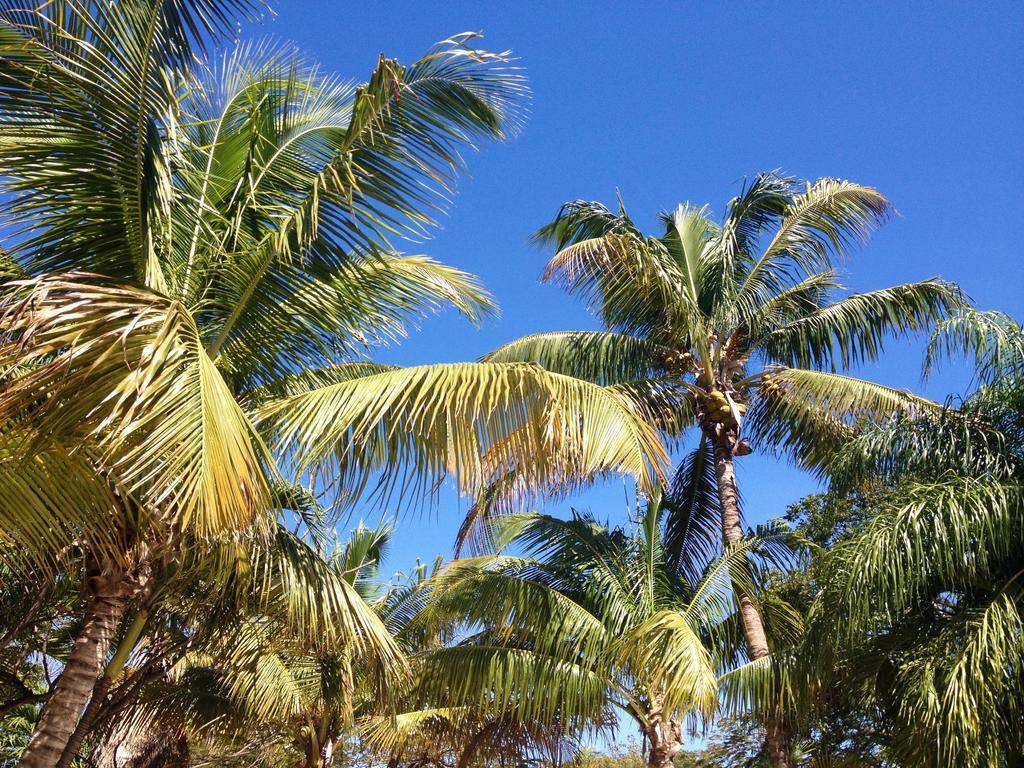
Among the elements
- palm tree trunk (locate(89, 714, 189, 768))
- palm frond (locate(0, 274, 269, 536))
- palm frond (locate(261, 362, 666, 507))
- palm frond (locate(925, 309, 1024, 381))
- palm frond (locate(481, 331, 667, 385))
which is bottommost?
palm tree trunk (locate(89, 714, 189, 768))

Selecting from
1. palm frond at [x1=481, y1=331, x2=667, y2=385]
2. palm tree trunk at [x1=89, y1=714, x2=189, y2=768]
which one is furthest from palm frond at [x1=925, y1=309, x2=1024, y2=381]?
palm tree trunk at [x1=89, y1=714, x2=189, y2=768]

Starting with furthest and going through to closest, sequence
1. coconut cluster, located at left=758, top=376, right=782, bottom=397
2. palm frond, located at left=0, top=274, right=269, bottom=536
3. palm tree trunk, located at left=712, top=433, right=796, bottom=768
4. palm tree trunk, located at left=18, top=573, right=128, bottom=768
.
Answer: coconut cluster, located at left=758, top=376, right=782, bottom=397 → palm tree trunk, located at left=712, top=433, right=796, bottom=768 → palm tree trunk, located at left=18, top=573, right=128, bottom=768 → palm frond, located at left=0, top=274, right=269, bottom=536

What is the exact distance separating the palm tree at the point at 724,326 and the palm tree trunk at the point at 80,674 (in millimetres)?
8008

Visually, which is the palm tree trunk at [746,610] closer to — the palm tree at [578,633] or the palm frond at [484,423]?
the palm tree at [578,633]

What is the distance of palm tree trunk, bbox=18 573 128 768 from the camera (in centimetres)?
521

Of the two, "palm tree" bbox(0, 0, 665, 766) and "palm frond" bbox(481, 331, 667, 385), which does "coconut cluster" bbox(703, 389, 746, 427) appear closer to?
"palm frond" bbox(481, 331, 667, 385)

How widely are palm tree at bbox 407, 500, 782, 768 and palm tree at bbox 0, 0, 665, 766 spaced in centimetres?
405

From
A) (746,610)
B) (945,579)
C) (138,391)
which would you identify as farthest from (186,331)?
(746,610)

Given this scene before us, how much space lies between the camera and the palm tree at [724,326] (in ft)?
40.6

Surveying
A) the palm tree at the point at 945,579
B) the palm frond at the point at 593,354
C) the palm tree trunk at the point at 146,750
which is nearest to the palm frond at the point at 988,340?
the palm tree at the point at 945,579

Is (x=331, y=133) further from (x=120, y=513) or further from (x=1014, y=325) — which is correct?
(x=1014, y=325)

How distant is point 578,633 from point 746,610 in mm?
2138

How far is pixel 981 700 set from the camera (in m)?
7.04

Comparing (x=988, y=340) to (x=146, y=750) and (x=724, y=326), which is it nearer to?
(x=724, y=326)
